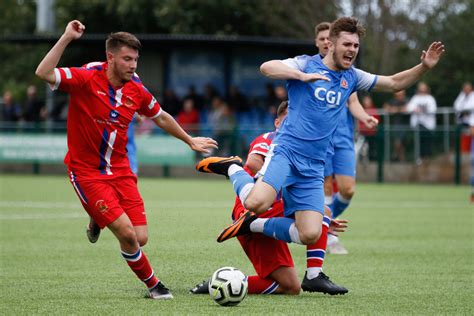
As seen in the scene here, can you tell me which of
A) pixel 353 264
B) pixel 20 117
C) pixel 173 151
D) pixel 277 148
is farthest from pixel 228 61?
pixel 277 148

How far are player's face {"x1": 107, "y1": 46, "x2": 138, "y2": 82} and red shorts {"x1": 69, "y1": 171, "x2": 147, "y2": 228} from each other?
855 mm

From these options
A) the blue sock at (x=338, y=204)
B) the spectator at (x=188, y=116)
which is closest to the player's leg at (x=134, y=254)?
the blue sock at (x=338, y=204)

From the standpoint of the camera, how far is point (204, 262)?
10.2m

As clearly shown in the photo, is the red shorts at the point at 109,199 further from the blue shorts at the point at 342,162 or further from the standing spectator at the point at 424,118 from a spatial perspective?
the standing spectator at the point at 424,118

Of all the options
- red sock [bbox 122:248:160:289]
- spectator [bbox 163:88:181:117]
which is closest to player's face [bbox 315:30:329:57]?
red sock [bbox 122:248:160:289]

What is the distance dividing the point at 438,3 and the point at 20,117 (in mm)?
16309

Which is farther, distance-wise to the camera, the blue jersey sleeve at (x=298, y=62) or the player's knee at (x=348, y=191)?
the player's knee at (x=348, y=191)

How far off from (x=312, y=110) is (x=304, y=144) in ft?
0.93

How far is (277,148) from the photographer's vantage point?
27.0ft

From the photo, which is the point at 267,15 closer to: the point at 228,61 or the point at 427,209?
the point at 228,61

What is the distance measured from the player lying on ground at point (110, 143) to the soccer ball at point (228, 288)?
0.54 meters

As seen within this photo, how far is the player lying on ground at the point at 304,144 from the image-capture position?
8.03 m

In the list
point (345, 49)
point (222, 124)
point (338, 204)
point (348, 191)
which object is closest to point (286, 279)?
point (345, 49)

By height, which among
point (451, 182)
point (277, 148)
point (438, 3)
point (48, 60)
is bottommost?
point (451, 182)
